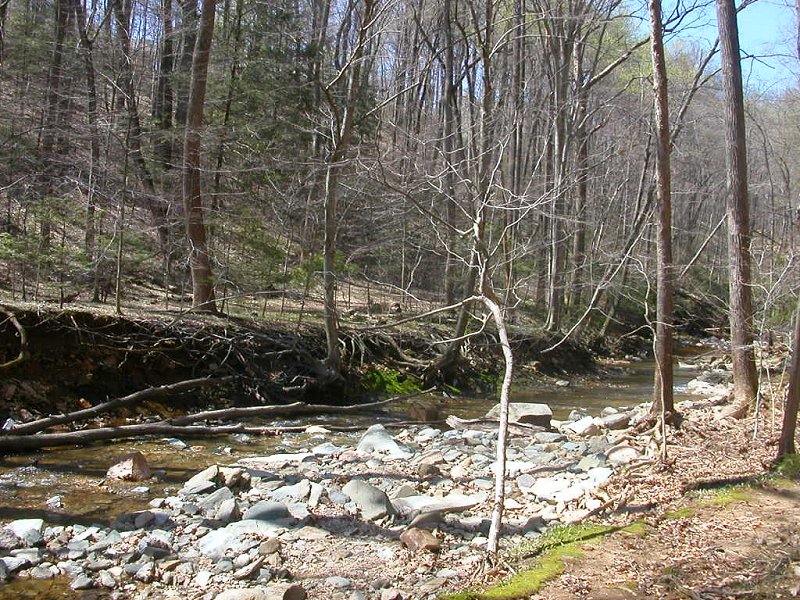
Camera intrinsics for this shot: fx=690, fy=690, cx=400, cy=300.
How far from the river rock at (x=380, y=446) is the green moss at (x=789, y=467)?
12.9 feet

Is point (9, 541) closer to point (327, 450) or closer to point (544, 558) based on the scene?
point (327, 450)

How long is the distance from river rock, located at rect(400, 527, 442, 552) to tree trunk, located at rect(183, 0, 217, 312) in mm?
7875

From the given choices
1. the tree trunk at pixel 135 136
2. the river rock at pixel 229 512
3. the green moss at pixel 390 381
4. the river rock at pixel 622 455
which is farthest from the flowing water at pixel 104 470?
the tree trunk at pixel 135 136

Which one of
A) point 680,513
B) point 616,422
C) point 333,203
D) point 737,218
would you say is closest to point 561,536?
point 680,513

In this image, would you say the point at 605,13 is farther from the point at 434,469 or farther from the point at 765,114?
the point at 434,469

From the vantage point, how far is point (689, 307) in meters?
30.1

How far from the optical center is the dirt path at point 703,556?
13.8 ft

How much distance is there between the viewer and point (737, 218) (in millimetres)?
9422

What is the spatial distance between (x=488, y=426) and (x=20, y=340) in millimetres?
6812

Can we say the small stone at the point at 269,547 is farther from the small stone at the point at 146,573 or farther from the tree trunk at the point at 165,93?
the tree trunk at the point at 165,93

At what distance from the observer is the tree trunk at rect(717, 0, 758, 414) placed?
9352mm

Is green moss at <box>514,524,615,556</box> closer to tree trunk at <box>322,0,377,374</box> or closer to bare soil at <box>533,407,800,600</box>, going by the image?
bare soil at <box>533,407,800,600</box>

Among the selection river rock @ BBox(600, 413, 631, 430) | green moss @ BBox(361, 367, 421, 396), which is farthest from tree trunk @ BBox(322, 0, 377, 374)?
river rock @ BBox(600, 413, 631, 430)

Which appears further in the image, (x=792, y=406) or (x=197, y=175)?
(x=197, y=175)
